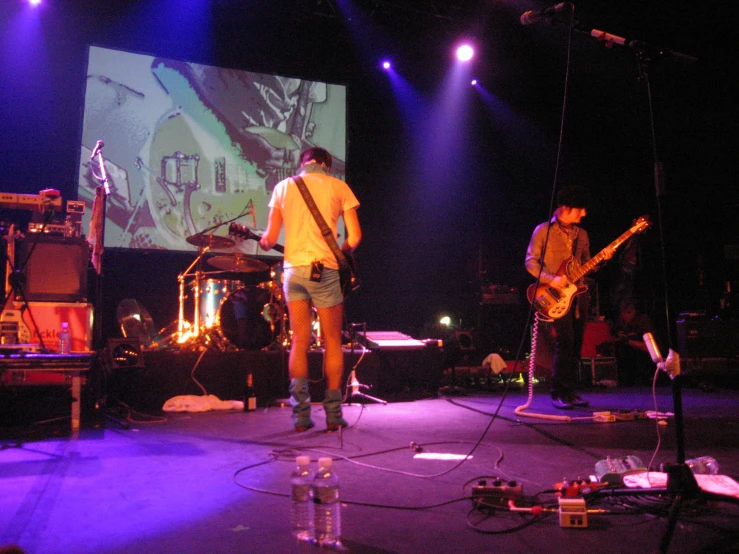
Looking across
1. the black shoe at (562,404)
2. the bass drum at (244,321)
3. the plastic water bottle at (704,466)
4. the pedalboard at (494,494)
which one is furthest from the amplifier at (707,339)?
the pedalboard at (494,494)

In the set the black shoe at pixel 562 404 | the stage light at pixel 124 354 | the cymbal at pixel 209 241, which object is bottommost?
the black shoe at pixel 562 404

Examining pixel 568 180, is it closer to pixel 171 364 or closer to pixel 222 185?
pixel 222 185

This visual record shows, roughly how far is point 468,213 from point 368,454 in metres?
7.15

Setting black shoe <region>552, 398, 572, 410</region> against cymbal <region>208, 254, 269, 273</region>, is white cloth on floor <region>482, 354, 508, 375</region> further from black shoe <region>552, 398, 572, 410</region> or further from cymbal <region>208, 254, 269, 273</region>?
cymbal <region>208, 254, 269, 273</region>

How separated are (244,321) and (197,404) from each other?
1.15 meters

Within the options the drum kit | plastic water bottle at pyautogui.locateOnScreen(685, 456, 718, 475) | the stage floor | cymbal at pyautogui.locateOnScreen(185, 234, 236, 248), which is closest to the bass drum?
the drum kit

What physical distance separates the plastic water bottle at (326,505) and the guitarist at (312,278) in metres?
2.05

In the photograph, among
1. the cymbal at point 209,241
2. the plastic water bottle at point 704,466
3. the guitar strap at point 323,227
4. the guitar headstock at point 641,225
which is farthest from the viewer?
the cymbal at point 209,241

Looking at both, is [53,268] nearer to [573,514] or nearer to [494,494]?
[494,494]

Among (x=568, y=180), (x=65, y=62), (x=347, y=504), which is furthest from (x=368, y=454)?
(x=568, y=180)

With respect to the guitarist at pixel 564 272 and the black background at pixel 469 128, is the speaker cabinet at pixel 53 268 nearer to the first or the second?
the black background at pixel 469 128

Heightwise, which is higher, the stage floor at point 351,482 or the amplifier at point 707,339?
the amplifier at point 707,339

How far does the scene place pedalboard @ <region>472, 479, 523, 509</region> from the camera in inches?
91.7

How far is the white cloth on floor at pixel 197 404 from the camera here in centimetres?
549
